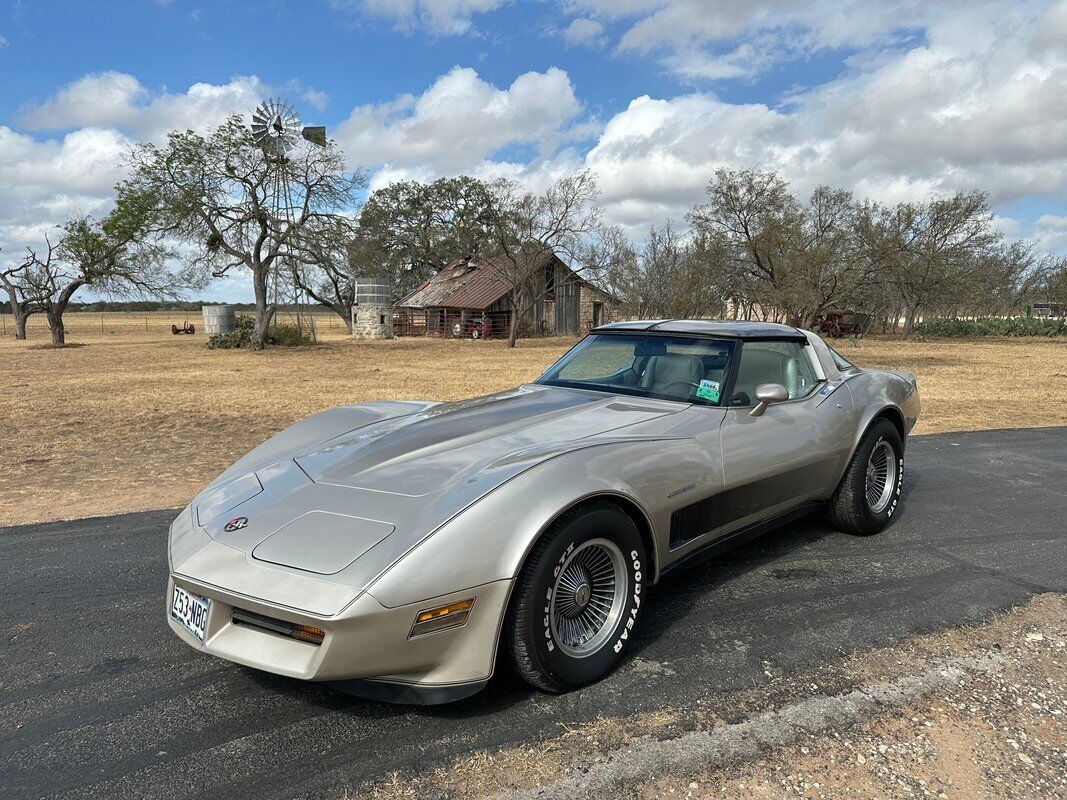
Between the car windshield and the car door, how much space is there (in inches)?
5.5

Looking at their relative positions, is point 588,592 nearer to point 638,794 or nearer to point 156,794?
point 638,794

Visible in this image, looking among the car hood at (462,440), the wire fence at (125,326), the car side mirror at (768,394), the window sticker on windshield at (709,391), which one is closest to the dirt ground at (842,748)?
the car hood at (462,440)

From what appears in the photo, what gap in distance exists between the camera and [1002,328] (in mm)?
45312

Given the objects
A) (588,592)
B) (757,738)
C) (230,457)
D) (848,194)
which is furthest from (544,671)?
(848,194)

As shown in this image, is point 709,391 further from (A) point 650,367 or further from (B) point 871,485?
(B) point 871,485

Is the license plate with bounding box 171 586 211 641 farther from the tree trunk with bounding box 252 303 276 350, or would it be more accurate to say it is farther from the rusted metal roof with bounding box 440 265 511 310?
the rusted metal roof with bounding box 440 265 511 310

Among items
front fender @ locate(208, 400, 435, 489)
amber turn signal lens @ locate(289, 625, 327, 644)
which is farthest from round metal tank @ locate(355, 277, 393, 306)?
amber turn signal lens @ locate(289, 625, 327, 644)

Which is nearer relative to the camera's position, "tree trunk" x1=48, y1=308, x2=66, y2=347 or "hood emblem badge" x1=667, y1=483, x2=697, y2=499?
"hood emblem badge" x1=667, y1=483, x2=697, y2=499

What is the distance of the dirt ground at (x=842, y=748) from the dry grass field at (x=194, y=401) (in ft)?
13.6

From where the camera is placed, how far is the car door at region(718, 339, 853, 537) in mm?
3299

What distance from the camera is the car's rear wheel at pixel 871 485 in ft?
13.7

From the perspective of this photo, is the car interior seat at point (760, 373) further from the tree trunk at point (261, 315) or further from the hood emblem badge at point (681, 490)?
the tree trunk at point (261, 315)

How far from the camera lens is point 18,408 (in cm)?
1087

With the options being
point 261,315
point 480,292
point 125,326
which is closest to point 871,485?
point 261,315
